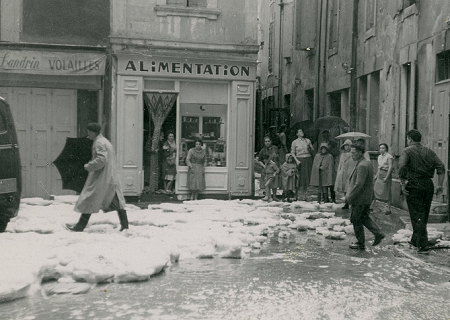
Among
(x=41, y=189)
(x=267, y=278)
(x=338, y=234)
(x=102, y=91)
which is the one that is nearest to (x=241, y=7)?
(x=102, y=91)

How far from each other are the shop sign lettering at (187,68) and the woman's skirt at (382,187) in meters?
4.74

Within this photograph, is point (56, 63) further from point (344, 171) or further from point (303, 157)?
point (344, 171)

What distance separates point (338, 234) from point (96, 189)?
3982 mm

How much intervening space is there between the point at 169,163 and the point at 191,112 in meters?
1.49

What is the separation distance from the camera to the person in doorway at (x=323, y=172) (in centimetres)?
1680

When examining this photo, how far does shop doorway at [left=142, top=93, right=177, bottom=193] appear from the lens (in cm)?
1742

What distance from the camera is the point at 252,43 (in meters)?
17.8

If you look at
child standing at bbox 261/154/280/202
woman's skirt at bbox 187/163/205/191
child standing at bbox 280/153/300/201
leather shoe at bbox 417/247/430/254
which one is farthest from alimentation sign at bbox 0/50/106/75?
leather shoe at bbox 417/247/430/254

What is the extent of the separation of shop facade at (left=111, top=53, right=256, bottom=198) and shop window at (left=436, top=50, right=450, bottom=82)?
17.1 ft

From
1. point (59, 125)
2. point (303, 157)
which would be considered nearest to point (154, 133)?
point (59, 125)

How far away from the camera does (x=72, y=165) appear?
14711 millimetres

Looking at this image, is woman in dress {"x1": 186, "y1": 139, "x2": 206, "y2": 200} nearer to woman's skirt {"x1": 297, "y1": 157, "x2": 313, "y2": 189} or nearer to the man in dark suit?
woman's skirt {"x1": 297, "y1": 157, "x2": 313, "y2": 189}

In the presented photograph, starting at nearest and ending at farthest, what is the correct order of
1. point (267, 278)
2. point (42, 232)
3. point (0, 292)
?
point (0, 292)
point (267, 278)
point (42, 232)

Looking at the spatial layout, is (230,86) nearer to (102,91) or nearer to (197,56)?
(197,56)
